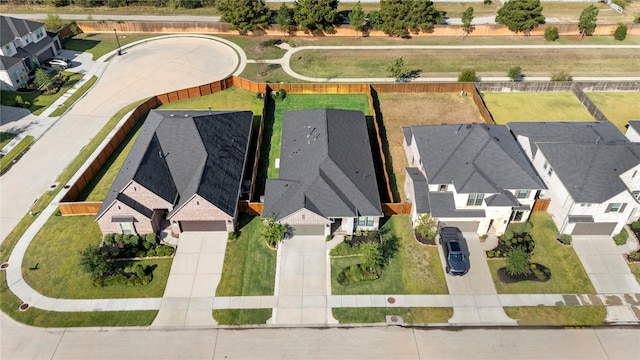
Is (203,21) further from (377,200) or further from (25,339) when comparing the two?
(25,339)

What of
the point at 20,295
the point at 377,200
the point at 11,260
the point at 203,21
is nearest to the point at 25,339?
the point at 20,295

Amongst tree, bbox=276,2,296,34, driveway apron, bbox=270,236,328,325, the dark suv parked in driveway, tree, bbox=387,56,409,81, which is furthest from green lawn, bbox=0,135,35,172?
the dark suv parked in driveway

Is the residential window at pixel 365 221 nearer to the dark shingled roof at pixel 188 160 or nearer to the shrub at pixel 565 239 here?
the dark shingled roof at pixel 188 160

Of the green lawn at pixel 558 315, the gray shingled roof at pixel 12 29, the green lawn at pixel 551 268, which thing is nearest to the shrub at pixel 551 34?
the green lawn at pixel 551 268

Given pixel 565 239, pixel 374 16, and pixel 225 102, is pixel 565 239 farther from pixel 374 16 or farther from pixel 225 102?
pixel 374 16

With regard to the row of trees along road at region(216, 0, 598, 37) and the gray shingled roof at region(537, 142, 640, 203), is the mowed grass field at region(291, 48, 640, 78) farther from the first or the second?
the gray shingled roof at region(537, 142, 640, 203)

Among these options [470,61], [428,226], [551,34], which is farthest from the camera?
[551,34]

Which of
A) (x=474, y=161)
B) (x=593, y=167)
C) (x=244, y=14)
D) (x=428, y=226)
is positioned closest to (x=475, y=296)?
(x=428, y=226)
